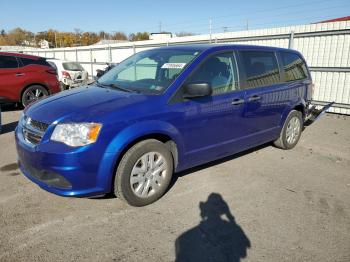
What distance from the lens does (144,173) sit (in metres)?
3.54

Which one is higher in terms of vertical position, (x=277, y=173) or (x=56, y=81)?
(x=56, y=81)

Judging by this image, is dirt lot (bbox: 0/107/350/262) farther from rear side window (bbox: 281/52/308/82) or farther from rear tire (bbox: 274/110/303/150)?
rear side window (bbox: 281/52/308/82)

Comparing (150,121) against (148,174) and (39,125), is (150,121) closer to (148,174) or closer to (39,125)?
(148,174)

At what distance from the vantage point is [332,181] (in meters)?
4.52

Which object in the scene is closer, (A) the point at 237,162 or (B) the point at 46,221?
(B) the point at 46,221

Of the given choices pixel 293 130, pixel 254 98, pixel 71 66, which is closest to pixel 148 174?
pixel 254 98

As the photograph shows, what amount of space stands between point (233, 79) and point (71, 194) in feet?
8.54

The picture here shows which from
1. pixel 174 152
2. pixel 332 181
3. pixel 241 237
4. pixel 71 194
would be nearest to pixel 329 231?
pixel 241 237

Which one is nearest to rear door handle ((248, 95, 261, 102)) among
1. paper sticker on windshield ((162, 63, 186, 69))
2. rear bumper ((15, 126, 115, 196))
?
paper sticker on windshield ((162, 63, 186, 69))

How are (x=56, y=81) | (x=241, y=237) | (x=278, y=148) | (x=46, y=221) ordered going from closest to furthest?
1. (x=241, y=237)
2. (x=46, y=221)
3. (x=278, y=148)
4. (x=56, y=81)

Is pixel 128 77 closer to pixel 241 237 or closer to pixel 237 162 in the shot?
pixel 237 162

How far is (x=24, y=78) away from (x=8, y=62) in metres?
0.61

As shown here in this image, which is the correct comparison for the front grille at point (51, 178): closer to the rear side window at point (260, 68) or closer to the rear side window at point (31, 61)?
the rear side window at point (260, 68)

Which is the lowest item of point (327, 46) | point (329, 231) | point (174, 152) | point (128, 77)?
point (329, 231)
